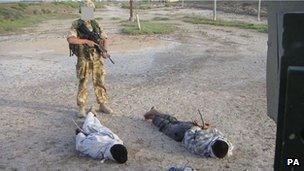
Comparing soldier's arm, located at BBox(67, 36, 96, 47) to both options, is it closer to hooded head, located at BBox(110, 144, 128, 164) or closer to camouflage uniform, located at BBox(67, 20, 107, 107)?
camouflage uniform, located at BBox(67, 20, 107, 107)

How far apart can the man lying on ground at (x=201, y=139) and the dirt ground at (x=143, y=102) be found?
9 centimetres

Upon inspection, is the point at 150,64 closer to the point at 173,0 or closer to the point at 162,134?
the point at 162,134

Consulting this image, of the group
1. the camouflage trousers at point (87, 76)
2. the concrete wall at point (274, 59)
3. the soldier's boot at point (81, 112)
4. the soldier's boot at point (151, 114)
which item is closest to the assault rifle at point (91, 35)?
the camouflage trousers at point (87, 76)

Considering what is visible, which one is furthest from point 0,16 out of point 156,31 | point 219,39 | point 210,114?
point 210,114

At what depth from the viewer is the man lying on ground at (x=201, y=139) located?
532 cm

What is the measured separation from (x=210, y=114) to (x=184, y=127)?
5.14ft

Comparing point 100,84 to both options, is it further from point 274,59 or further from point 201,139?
point 274,59

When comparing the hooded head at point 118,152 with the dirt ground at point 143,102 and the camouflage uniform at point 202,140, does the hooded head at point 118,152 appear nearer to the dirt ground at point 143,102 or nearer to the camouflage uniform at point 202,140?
the dirt ground at point 143,102

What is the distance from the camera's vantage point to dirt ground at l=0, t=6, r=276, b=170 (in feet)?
18.2

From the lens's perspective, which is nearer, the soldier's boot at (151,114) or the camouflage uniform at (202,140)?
the camouflage uniform at (202,140)

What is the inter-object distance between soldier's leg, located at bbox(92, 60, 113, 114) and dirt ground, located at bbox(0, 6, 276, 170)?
12.0 inches

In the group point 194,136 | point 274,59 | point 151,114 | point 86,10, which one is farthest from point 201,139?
point 274,59

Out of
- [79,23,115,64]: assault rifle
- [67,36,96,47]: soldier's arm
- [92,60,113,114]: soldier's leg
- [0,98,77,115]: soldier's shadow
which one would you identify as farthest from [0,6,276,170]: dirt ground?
[67,36,96,47]: soldier's arm

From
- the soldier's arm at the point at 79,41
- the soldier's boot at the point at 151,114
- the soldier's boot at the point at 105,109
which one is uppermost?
the soldier's arm at the point at 79,41
